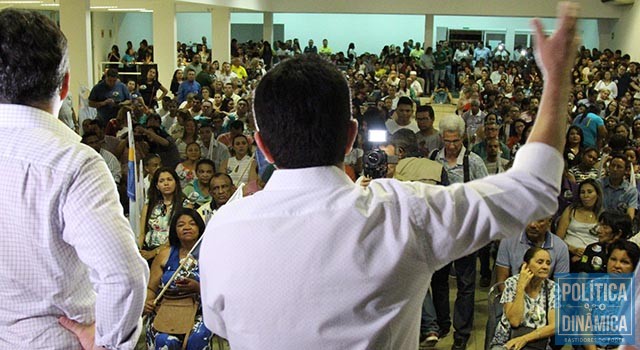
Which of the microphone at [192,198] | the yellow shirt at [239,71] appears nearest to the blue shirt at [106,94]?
the microphone at [192,198]

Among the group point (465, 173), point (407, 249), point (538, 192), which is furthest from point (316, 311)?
point (465, 173)

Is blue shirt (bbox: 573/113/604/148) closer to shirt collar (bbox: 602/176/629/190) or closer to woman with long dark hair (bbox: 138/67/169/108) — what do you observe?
shirt collar (bbox: 602/176/629/190)

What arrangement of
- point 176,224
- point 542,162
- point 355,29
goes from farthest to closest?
point 355,29 < point 176,224 < point 542,162

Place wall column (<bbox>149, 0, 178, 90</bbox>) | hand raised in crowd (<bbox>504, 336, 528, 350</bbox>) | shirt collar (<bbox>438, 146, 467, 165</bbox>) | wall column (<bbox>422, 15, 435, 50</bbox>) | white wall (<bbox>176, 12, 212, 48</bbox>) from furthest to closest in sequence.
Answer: white wall (<bbox>176, 12, 212, 48</bbox>) → wall column (<bbox>422, 15, 435, 50</bbox>) → wall column (<bbox>149, 0, 178, 90</bbox>) → shirt collar (<bbox>438, 146, 467, 165</bbox>) → hand raised in crowd (<bbox>504, 336, 528, 350</bbox>)

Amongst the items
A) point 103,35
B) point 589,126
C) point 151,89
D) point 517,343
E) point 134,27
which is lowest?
point 517,343

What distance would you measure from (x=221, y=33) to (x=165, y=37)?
3722 millimetres

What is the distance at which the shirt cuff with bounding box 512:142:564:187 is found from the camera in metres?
1.17

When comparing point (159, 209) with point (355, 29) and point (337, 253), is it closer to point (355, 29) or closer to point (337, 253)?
point (337, 253)

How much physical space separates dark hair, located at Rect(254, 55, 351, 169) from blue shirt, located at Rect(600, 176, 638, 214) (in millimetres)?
5036

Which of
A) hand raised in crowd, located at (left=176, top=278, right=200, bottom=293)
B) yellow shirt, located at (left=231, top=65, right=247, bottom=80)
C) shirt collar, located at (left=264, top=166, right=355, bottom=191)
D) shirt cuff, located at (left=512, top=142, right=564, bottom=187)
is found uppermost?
shirt cuff, located at (left=512, top=142, right=564, bottom=187)

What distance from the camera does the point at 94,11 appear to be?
849 inches

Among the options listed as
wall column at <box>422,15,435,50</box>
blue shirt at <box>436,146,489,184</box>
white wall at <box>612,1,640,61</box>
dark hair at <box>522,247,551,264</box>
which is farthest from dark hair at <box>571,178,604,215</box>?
wall column at <box>422,15,435,50</box>

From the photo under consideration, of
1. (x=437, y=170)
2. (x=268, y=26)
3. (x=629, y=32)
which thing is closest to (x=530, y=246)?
(x=437, y=170)

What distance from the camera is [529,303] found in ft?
13.5
